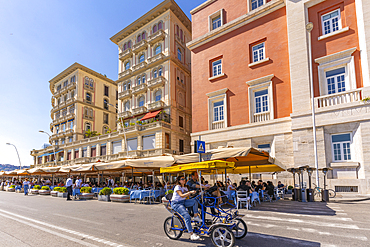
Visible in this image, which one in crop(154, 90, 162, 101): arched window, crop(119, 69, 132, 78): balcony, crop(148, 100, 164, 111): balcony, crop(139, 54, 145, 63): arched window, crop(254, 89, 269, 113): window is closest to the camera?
crop(254, 89, 269, 113): window

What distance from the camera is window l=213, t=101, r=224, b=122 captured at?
23156 mm

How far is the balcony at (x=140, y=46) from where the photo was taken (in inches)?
1514

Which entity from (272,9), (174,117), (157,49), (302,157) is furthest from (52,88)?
(302,157)

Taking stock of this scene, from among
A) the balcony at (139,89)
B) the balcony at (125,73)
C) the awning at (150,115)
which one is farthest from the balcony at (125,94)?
the awning at (150,115)

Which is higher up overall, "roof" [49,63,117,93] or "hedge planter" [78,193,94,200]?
"roof" [49,63,117,93]

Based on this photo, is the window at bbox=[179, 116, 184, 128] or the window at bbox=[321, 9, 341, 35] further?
the window at bbox=[179, 116, 184, 128]

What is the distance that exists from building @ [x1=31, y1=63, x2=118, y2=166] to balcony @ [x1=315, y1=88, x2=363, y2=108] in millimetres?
40578

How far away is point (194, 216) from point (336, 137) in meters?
14.1

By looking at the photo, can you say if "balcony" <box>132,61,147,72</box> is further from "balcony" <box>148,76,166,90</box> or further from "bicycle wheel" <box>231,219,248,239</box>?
"bicycle wheel" <box>231,219,248,239</box>

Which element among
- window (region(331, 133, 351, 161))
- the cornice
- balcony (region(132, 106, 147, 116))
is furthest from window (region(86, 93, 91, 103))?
window (region(331, 133, 351, 161))

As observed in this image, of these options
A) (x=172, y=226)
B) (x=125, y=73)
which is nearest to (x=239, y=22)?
(x=172, y=226)

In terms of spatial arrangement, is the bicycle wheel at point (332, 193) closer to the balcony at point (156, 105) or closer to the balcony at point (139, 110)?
the balcony at point (156, 105)

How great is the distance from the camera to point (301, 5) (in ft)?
62.0

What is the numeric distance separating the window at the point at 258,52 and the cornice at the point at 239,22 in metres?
2.53
